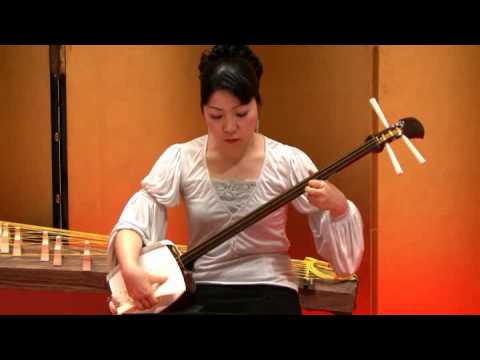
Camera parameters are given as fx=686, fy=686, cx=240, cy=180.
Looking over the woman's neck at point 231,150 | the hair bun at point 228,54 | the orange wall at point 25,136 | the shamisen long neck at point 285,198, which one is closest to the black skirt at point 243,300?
the shamisen long neck at point 285,198

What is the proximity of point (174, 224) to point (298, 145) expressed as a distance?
0.64 metres

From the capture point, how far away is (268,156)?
2.03m

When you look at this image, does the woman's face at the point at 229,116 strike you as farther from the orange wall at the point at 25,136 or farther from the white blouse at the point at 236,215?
the orange wall at the point at 25,136

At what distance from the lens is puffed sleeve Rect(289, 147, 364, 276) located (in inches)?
75.9

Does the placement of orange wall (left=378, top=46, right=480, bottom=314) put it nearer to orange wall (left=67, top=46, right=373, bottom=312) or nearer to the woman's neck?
orange wall (left=67, top=46, right=373, bottom=312)

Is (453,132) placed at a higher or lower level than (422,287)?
higher

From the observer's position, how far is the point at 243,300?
1.95 meters

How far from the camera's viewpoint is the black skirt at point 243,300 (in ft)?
6.23

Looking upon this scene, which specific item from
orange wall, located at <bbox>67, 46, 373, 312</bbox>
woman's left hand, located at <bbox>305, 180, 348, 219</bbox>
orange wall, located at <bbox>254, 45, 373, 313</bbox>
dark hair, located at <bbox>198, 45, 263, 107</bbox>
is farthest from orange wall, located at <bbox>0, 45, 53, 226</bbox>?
woman's left hand, located at <bbox>305, 180, 348, 219</bbox>

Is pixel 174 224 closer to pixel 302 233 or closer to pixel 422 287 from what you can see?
pixel 302 233

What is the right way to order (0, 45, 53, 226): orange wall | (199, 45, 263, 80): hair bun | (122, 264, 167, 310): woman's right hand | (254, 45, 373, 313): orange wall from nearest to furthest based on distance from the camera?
1. (122, 264, 167, 310): woman's right hand
2. (199, 45, 263, 80): hair bun
3. (254, 45, 373, 313): orange wall
4. (0, 45, 53, 226): orange wall

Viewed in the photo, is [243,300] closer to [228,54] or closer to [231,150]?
[231,150]

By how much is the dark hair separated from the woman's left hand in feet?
0.99
